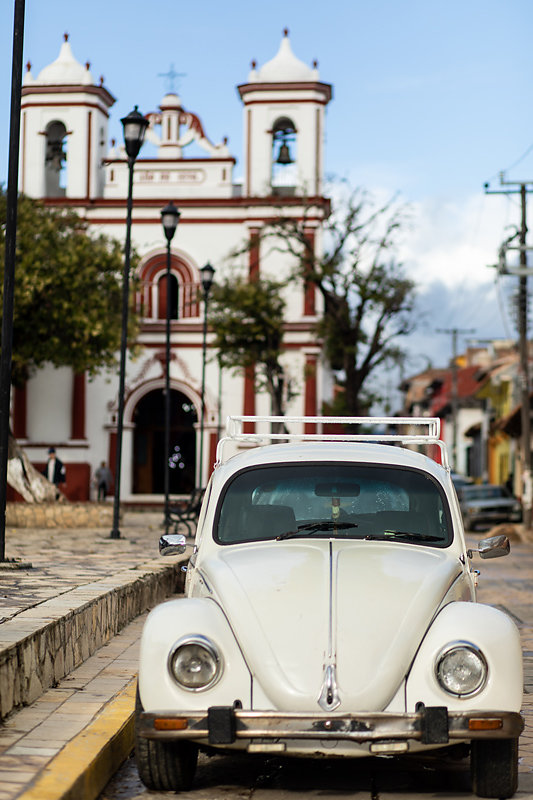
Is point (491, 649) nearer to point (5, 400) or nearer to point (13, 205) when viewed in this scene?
point (5, 400)

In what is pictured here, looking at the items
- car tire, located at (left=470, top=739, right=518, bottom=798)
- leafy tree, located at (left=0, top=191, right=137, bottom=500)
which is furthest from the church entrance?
car tire, located at (left=470, top=739, right=518, bottom=798)

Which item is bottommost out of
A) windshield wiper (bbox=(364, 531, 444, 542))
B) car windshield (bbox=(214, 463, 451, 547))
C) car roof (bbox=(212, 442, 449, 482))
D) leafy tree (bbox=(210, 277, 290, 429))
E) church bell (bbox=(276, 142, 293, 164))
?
windshield wiper (bbox=(364, 531, 444, 542))

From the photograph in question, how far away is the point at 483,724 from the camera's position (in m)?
4.96

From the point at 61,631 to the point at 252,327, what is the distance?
99.4 ft

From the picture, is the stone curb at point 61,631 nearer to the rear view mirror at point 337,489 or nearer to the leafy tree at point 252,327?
the rear view mirror at point 337,489

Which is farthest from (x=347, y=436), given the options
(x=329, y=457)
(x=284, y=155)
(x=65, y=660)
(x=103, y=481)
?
(x=284, y=155)

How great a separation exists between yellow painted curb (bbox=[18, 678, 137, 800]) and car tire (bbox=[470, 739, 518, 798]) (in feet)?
5.48

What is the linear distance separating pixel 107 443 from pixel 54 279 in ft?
43.3

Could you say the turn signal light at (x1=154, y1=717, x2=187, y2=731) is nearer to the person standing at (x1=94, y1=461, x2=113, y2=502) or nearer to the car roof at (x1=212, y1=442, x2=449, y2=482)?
the car roof at (x1=212, y1=442, x2=449, y2=482)

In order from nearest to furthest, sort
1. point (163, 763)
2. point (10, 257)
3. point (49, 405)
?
point (163, 763), point (10, 257), point (49, 405)

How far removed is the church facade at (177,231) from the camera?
1626 inches

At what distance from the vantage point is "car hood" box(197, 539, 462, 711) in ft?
16.5

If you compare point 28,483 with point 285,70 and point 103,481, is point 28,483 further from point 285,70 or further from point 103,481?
point 285,70

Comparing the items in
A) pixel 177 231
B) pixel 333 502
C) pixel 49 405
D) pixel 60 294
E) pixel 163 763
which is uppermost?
pixel 177 231
